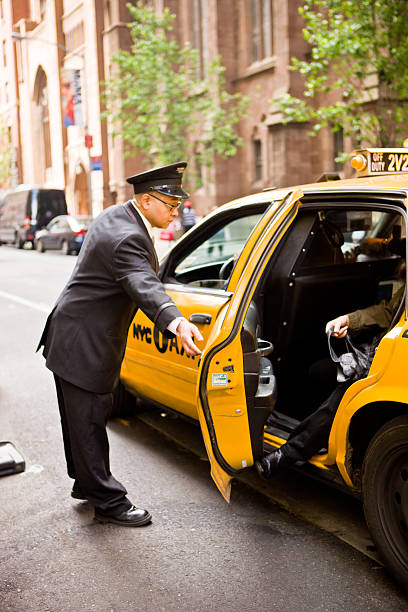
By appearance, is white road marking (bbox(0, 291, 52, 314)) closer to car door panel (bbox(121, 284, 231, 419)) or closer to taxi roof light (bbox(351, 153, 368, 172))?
car door panel (bbox(121, 284, 231, 419))

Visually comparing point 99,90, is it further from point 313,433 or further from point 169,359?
point 313,433

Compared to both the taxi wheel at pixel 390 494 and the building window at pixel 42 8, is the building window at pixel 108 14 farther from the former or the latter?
the taxi wheel at pixel 390 494

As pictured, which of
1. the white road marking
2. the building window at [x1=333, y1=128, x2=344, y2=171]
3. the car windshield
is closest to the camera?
the white road marking

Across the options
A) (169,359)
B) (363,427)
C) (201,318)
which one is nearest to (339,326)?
(363,427)

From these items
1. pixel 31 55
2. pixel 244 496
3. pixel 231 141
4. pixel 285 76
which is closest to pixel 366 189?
pixel 244 496

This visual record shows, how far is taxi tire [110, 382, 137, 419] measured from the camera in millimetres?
5621

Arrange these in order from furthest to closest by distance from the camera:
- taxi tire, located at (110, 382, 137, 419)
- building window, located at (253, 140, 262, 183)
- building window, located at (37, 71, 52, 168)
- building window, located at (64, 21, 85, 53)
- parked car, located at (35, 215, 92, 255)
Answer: building window, located at (37, 71, 52, 168) < building window, located at (64, 21, 85, 53) < building window, located at (253, 140, 262, 183) < parked car, located at (35, 215, 92, 255) < taxi tire, located at (110, 382, 137, 419)

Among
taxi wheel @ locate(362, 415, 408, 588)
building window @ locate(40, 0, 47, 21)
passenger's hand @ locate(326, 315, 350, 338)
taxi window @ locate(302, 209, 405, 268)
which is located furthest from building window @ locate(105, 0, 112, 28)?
taxi wheel @ locate(362, 415, 408, 588)

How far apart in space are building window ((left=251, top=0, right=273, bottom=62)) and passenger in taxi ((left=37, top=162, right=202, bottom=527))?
2638 centimetres

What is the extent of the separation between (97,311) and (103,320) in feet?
0.18

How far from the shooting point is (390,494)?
3.09 metres

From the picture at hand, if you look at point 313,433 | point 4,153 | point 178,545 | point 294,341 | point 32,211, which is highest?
point 4,153

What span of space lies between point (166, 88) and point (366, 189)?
25.1 metres

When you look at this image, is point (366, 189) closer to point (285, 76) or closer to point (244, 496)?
point (244, 496)
